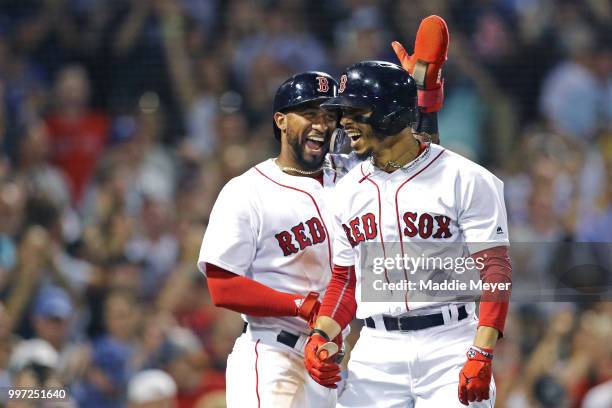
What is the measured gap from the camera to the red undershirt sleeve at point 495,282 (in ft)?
10.7

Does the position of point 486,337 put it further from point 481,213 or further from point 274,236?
point 274,236

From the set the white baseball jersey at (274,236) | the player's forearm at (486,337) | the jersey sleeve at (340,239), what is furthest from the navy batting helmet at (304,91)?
the player's forearm at (486,337)

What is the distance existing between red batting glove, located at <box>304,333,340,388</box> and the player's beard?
664 millimetres

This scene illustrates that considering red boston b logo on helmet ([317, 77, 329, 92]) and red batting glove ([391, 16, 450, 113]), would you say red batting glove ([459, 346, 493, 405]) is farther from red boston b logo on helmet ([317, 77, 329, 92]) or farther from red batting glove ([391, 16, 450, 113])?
red boston b logo on helmet ([317, 77, 329, 92])

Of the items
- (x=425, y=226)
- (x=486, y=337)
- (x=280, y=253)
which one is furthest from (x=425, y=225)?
(x=280, y=253)

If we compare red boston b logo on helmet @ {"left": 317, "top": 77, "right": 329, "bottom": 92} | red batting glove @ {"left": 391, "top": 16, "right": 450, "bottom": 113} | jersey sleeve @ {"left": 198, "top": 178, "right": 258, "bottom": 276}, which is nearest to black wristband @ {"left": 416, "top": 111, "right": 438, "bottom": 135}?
red batting glove @ {"left": 391, "top": 16, "right": 450, "bottom": 113}

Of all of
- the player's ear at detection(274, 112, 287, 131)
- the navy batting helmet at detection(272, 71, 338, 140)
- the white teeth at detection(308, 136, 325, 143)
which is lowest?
the white teeth at detection(308, 136, 325, 143)

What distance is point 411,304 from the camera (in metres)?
3.42

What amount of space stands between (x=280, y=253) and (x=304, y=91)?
1.80 ft

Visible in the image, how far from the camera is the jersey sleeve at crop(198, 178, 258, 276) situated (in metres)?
3.76

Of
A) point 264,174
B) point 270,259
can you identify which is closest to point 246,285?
point 270,259

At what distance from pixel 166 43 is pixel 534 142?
2.68 m

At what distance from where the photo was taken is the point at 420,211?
3406mm

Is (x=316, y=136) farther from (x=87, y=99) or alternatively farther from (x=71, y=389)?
(x=87, y=99)
